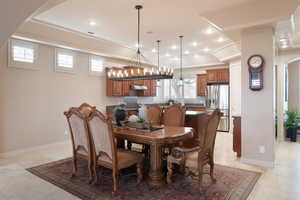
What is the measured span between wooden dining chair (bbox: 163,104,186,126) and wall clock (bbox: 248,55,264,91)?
4.76 ft

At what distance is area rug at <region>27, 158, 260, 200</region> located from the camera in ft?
8.67

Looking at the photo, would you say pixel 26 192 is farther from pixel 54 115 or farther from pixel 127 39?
pixel 127 39

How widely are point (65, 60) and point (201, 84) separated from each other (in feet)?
18.4

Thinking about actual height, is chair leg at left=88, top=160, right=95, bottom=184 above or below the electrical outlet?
below

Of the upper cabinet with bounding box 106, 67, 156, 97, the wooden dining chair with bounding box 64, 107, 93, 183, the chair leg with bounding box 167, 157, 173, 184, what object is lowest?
the chair leg with bounding box 167, 157, 173, 184

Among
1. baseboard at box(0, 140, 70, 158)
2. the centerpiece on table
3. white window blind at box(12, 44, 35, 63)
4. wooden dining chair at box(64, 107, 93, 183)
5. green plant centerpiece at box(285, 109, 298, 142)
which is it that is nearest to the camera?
wooden dining chair at box(64, 107, 93, 183)

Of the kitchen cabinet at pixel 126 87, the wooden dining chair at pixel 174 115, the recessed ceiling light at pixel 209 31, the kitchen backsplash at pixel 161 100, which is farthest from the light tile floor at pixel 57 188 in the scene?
the kitchen backsplash at pixel 161 100

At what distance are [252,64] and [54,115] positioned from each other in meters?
4.98

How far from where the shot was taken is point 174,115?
4.36 metres

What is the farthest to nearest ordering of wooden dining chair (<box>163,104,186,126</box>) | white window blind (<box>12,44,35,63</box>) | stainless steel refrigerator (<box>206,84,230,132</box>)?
stainless steel refrigerator (<box>206,84,230,132</box>) → white window blind (<box>12,44,35,63</box>) → wooden dining chair (<box>163,104,186,126</box>)

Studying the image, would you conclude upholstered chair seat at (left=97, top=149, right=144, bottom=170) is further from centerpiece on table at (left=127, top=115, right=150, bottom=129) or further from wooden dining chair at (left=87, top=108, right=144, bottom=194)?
centerpiece on table at (left=127, top=115, right=150, bottom=129)

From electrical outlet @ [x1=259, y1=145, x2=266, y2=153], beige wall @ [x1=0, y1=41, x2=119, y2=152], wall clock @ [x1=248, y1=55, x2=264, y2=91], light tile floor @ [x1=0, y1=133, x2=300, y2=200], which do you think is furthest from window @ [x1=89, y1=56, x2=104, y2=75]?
electrical outlet @ [x1=259, y1=145, x2=266, y2=153]

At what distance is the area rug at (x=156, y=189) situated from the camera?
264 cm

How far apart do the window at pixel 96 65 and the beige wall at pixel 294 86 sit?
688 centimetres
